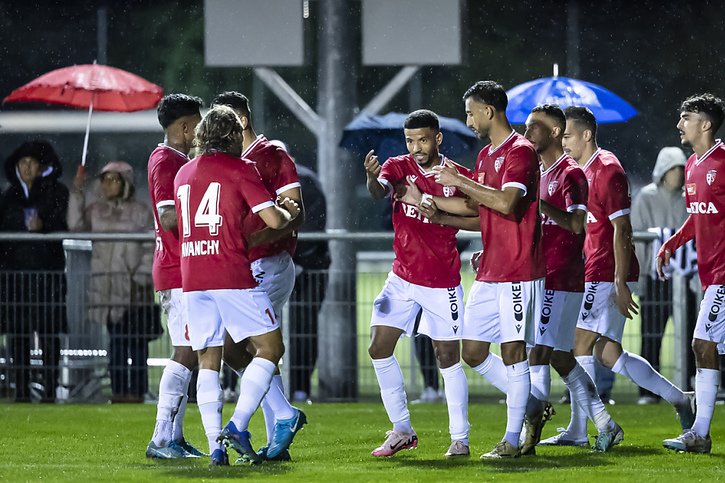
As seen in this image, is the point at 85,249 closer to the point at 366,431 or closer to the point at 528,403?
the point at 366,431

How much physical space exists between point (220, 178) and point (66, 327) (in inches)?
202

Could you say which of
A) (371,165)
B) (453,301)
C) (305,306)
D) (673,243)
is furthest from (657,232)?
(371,165)

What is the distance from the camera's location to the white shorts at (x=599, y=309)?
9.12 meters

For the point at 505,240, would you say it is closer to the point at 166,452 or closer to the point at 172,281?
the point at 172,281

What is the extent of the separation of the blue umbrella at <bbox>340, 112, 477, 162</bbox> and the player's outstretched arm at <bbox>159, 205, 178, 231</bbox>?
4.94 meters

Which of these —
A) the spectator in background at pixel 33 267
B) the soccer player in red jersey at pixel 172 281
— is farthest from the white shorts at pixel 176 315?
the spectator in background at pixel 33 267

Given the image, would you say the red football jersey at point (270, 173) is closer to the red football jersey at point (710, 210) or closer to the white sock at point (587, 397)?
the white sock at point (587, 397)

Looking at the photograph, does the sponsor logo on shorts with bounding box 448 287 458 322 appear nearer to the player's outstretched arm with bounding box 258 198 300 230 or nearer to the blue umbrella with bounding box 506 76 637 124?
the player's outstretched arm with bounding box 258 198 300 230

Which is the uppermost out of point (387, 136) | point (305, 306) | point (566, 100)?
point (566, 100)

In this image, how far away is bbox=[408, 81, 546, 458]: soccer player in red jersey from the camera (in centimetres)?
812

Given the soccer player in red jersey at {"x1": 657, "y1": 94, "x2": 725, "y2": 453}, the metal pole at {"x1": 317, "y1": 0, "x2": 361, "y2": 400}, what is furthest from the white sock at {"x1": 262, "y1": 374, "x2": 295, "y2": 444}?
the metal pole at {"x1": 317, "y1": 0, "x2": 361, "y2": 400}

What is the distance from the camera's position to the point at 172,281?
8.56 meters

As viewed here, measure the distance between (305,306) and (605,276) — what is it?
376cm

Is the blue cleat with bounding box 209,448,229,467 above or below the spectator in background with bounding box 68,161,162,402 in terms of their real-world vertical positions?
below
